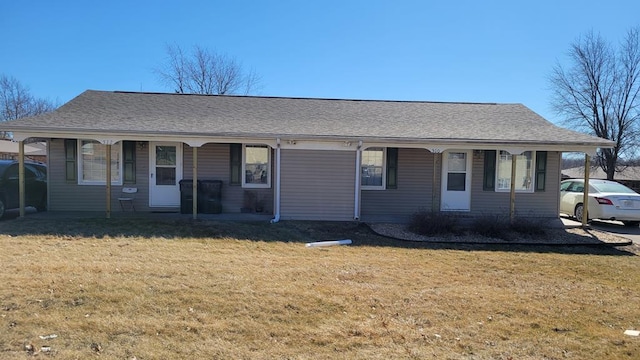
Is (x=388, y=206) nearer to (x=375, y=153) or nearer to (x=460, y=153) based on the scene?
(x=375, y=153)

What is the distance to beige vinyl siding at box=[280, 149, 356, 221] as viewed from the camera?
10.6m

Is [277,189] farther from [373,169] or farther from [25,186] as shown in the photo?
[25,186]

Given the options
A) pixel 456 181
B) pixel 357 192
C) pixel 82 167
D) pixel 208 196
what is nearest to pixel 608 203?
pixel 456 181

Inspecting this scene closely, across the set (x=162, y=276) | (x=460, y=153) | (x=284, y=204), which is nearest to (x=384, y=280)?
(x=162, y=276)

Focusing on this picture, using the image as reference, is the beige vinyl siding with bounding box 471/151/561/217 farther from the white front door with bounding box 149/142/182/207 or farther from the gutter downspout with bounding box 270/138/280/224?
the white front door with bounding box 149/142/182/207

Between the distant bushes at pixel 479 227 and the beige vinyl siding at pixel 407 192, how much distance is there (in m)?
2.23

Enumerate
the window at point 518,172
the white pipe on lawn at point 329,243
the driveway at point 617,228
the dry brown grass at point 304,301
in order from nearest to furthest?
the dry brown grass at point 304,301, the white pipe on lawn at point 329,243, the driveway at point 617,228, the window at point 518,172

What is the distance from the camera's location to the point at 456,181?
478 inches

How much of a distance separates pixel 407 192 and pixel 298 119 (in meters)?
3.94

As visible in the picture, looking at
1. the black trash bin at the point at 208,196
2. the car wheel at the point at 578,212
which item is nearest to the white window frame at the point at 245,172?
the black trash bin at the point at 208,196

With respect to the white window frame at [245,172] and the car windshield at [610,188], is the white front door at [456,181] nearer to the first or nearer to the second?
the car windshield at [610,188]

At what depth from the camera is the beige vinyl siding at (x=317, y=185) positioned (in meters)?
10.6

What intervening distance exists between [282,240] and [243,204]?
351 centimetres

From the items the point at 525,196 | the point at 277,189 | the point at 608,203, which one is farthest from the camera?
the point at 525,196
